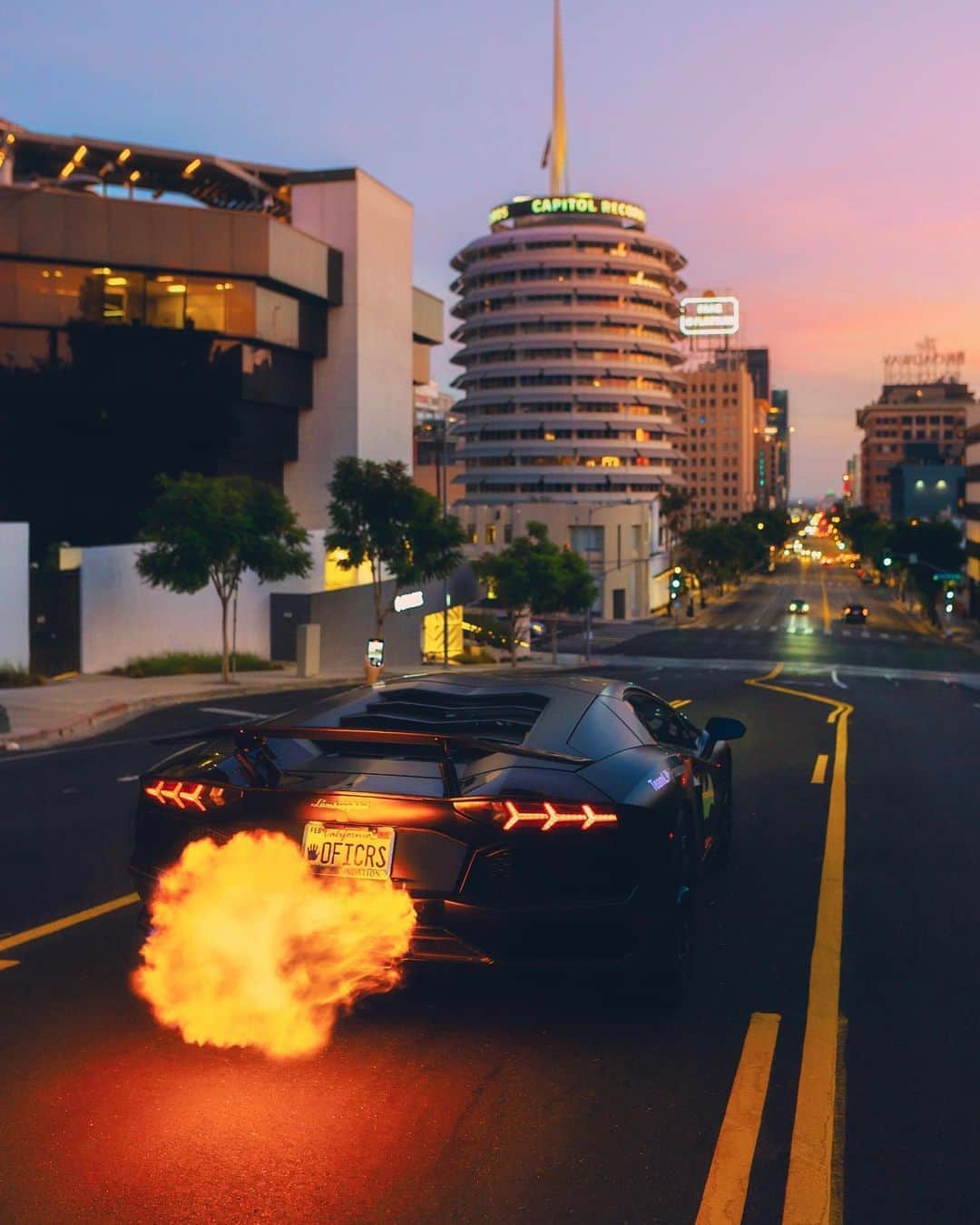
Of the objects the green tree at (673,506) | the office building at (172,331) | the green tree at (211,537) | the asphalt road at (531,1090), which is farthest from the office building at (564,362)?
the asphalt road at (531,1090)

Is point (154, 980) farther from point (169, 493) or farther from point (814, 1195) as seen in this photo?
point (169, 493)

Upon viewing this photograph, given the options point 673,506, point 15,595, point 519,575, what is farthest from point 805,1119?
point 673,506

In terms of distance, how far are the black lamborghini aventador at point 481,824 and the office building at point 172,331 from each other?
4980cm

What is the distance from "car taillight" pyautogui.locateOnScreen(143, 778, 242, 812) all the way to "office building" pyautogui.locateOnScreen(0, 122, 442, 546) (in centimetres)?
4978

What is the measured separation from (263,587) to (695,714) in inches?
934

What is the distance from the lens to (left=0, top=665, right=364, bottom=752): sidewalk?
2110 cm

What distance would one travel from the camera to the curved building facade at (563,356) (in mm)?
138125

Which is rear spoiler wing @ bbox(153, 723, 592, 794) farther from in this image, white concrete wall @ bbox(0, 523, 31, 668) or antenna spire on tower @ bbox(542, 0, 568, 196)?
antenna spire on tower @ bbox(542, 0, 568, 196)

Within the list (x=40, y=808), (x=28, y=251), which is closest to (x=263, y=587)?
(x=28, y=251)

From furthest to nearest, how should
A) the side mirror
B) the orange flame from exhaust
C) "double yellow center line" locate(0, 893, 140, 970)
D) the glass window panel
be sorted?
1. the glass window panel
2. the side mirror
3. "double yellow center line" locate(0, 893, 140, 970)
4. the orange flame from exhaust

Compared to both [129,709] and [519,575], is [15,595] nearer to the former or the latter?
[129,709]

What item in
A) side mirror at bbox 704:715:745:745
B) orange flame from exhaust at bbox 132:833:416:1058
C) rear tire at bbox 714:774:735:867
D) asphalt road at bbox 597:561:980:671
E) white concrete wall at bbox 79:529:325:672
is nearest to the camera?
orange flame from exhaust at bbox 132:833:416:1058

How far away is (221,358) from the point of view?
182ft

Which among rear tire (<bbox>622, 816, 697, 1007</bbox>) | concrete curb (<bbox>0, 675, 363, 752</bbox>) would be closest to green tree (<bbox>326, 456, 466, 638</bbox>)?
concrete curb (<bbox>0, 675, 363, 752</bbox>)
